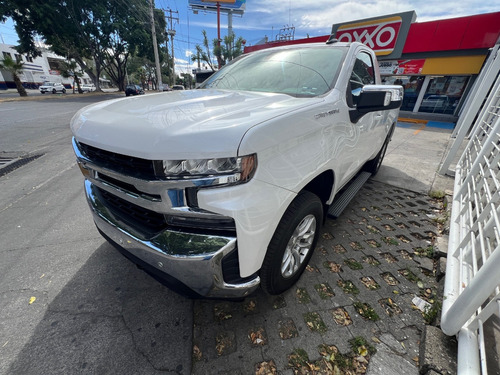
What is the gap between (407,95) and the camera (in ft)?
43.1

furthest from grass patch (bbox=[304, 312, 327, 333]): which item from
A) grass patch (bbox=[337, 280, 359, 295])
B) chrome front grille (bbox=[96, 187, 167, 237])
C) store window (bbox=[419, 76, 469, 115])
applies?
store window (bbox=[419, 76, 469, 115])

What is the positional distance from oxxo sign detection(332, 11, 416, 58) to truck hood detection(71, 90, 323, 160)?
45.7ft

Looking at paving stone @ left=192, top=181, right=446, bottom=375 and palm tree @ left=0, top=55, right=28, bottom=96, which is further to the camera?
palm tree @ left=0, top=55, right=28, bottom=96

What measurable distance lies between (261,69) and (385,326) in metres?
2.48

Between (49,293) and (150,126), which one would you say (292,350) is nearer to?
(150,126)

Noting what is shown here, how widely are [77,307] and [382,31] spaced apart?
52.3 ft

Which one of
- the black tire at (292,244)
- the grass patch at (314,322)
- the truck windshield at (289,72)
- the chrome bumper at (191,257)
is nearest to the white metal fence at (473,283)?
the grass patch at (314,322)

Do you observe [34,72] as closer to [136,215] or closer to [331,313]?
[136,215]

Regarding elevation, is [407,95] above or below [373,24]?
below

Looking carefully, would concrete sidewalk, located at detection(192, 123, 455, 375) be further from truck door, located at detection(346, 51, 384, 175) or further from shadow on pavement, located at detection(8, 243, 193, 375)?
truck door, located at detection(346, 51, 384, 175)

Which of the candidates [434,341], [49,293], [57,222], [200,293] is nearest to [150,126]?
[200,293]

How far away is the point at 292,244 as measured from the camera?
69.1 inches

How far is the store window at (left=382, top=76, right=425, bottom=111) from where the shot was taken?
12.4m

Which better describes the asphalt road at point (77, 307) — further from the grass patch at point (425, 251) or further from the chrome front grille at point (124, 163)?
the grass patch at point (425, 251)
